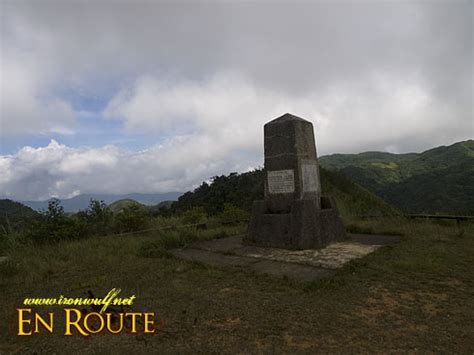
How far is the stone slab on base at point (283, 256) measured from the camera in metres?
4.57

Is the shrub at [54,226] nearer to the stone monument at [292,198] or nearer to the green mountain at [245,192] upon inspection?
the stone monument at [292,198]

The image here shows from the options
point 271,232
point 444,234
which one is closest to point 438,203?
point 444,234

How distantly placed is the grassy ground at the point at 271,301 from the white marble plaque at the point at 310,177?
1.96 m

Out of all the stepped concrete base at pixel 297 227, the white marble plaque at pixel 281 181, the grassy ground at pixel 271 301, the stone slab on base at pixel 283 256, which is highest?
the white marble plaque at pixel 281 181

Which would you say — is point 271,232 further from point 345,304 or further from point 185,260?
point 345,304

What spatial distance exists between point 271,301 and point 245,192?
12.0 m

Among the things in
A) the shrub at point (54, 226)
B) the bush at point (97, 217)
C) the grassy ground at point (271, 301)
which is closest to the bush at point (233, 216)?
the bush at point (97, 217)

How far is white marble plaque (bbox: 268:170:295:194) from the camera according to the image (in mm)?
6777

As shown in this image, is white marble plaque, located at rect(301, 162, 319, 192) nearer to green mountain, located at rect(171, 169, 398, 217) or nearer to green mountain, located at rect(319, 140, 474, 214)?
green mountain, located at rect(319, 140, 474, 214)

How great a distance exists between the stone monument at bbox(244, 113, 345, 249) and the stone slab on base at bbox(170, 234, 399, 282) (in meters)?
0.30

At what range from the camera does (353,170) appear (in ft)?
172

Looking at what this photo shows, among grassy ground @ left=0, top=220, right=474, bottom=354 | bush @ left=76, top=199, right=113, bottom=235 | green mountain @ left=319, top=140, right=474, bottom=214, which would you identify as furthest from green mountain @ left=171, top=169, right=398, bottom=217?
grassy ground @ left=0, top=220, right=474, bottom=354

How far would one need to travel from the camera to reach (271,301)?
3.48 m

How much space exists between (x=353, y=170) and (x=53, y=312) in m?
53.4
